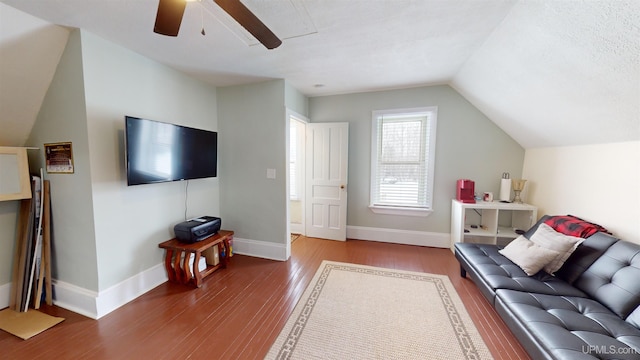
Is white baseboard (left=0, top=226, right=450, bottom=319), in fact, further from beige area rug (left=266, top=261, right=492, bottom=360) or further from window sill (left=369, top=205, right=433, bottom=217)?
window sill (left=369, top=205, right=433, bottom=217)

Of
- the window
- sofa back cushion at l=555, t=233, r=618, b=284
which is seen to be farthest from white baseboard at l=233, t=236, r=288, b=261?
sofa back cushion at l=555, t=233, r=618, b=284

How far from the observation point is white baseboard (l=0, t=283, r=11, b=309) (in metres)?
2.03

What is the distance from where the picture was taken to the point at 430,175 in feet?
11.4

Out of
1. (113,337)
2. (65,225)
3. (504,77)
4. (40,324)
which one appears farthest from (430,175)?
(40,324)

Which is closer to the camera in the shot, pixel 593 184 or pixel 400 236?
pixel 593 184

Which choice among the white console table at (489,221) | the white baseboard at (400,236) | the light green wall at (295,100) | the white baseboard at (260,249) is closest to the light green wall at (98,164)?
the white baseboard at (260,249)

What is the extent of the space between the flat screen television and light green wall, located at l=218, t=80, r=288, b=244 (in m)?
0.33

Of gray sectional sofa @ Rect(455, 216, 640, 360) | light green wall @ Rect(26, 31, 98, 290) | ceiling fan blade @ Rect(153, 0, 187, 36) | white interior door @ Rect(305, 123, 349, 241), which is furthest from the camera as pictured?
white interior door @ Rect(305, 123, 349, 241)

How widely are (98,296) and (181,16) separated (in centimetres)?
236

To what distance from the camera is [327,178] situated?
3768 mm

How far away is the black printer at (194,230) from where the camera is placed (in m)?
2.43

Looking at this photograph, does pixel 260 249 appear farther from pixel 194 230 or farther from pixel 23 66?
pixel 23 66

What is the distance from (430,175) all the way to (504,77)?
1.57 metres

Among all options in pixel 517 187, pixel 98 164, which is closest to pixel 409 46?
pixel 517 187
